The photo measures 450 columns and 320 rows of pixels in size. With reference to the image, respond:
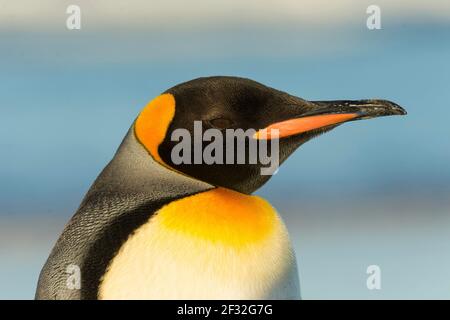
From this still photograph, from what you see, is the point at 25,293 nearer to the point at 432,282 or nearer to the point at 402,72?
the point at 432,282

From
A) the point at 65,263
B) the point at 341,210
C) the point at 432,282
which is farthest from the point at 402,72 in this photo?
the point at 65,263

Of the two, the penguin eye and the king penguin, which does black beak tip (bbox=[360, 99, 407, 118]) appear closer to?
the king penguin

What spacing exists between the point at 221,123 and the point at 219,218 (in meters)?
0.25

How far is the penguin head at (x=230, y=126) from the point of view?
198 cm

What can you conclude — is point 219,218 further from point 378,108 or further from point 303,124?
point 378,108

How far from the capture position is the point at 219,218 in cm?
195

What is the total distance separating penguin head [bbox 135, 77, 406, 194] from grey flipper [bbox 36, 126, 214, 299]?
0.04 metres

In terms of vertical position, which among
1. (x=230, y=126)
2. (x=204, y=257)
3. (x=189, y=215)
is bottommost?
(x=204, y=257)

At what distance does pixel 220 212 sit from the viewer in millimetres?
1965

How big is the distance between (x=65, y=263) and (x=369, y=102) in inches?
37.9

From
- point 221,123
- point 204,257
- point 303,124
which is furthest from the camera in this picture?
point 303,124

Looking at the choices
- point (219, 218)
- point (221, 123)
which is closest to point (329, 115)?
point (221, 123)

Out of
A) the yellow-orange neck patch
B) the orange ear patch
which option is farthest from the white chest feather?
the orange ear patch

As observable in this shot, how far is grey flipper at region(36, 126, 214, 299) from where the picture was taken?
5.98 feet
